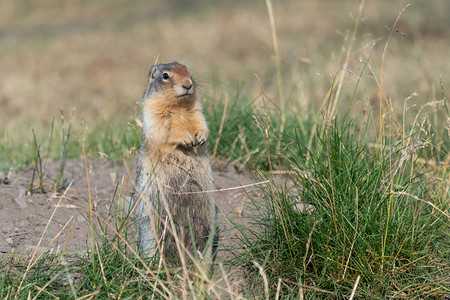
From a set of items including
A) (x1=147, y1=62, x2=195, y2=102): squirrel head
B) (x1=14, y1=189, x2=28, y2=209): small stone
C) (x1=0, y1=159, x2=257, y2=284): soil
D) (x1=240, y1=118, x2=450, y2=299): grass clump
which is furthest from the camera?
(x1=14, y1=189, x2=28, y2=209): small stone

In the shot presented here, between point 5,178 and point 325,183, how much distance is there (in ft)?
8.58

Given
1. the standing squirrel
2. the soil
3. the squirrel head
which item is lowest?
the soil

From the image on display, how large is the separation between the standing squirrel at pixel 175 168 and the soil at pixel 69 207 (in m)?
0.16

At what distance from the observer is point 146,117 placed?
3.57 meters

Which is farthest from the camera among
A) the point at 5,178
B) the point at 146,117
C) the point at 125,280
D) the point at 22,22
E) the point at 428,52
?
the point at 22,22

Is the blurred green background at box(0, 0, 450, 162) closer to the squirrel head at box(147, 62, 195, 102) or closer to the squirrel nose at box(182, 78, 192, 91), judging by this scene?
the squirrel head at box(147, 62, 195, 102)

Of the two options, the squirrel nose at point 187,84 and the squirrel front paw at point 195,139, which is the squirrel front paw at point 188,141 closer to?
the squirrel front paw at point 195,139

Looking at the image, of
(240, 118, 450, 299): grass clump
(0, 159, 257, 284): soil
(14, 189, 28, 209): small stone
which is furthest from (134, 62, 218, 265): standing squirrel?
(14, 189, 28, 209): small stone

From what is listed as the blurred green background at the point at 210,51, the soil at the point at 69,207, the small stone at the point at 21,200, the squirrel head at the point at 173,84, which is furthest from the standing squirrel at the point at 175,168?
the blurred green background at the point at 210,51

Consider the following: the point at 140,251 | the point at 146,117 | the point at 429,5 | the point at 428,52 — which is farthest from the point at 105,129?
the point at 429,5

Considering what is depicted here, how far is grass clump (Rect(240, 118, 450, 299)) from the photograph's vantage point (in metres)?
2.96

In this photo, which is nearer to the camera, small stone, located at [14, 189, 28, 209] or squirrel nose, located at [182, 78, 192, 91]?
squirrel nose, located at [182, 78, 192, 91]

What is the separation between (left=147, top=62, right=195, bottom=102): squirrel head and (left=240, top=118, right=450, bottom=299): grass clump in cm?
86

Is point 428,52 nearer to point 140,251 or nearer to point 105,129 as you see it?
point 105,129
